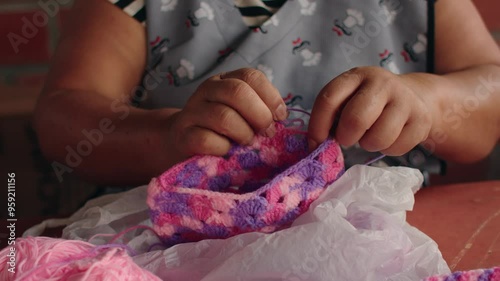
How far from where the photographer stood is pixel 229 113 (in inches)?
19.3

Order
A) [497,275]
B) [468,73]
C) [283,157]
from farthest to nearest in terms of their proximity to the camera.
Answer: [468,73]
[283,157]
[497,275]

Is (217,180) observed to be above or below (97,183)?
above

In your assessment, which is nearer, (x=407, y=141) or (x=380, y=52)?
(x=407, y=141)

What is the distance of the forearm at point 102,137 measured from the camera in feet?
2.06

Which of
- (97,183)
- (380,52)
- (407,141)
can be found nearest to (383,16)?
(380,52)

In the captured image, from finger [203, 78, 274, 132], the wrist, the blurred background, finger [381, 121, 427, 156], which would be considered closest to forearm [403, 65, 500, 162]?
the wrist

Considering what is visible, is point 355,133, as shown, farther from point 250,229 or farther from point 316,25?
point 316,25

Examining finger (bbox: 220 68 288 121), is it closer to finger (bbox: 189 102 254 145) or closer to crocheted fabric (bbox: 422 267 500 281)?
finger (bbox: 189 102 254 145)

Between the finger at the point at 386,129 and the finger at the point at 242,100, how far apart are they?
8cm

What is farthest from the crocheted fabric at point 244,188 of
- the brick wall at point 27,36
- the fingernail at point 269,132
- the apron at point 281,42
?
the brick wall at point 27,36

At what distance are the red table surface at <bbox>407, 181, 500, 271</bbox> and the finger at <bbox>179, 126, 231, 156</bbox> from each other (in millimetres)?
208

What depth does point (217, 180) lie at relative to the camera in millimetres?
526

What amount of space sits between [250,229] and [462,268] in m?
0.18

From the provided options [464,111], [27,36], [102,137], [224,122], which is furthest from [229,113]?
[27,36]
